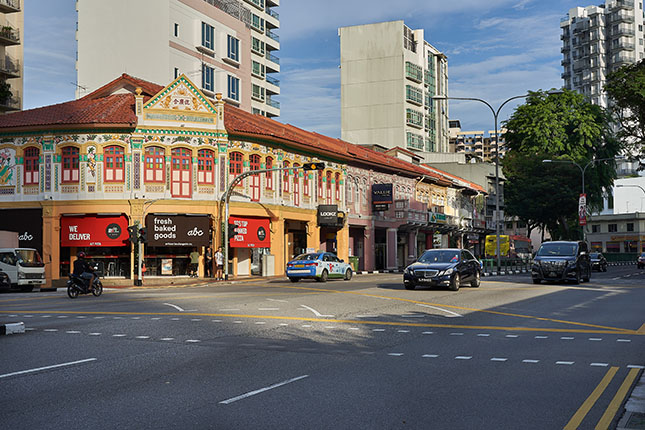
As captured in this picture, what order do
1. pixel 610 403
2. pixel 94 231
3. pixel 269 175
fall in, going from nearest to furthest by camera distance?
pixel 610 403 < pixel 94 231 < pixel 269 175

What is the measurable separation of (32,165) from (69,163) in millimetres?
2197

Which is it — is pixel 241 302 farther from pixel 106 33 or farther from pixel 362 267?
pixel 106 33

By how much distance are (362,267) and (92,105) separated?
2305cm

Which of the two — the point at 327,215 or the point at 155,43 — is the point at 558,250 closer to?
the point at 327,215

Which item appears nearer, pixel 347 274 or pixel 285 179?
pixel 347 274

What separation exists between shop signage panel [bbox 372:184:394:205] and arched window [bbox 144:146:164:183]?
778 inches

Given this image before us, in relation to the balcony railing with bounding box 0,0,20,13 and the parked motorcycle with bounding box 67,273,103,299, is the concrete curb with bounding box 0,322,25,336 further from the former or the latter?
the balcony railing with bounding box 0,0,20,13

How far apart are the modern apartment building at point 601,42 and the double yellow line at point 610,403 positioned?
423 feet

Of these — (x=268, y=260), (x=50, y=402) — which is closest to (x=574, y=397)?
(x=50, y=402)

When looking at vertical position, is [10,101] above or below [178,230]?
above

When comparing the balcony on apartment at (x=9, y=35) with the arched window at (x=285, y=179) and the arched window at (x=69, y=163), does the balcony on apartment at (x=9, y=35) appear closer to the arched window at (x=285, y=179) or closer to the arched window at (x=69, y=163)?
the arched window at (x=69, y=163)

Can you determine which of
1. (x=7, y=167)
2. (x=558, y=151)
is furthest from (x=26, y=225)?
(x=558, y=151)

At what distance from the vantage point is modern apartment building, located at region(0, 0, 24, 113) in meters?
51.3

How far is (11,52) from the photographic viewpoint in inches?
2128
